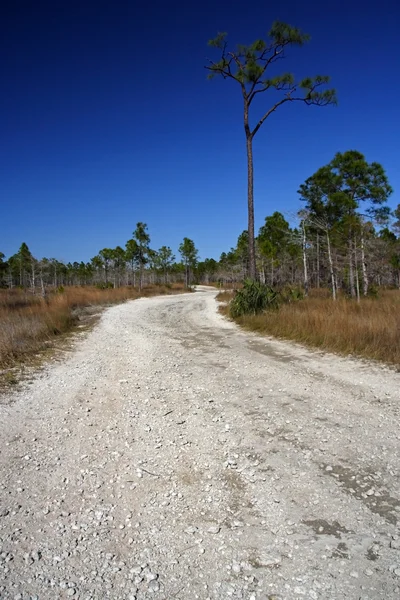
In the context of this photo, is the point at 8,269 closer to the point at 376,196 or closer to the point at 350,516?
the point at 376,196

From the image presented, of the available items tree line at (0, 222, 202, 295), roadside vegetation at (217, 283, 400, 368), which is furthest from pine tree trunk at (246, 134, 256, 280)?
tree line at (0, 222, 202, 295)

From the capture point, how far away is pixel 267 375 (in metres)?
5.44

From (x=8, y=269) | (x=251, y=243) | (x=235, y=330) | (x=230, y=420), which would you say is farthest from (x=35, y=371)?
(x=8, y=269)

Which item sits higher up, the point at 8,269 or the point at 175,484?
the point at 8,269

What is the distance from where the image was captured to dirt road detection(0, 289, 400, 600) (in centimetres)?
184

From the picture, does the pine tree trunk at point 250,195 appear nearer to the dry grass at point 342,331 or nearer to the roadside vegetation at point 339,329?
the roadside vegetation at point 339,329

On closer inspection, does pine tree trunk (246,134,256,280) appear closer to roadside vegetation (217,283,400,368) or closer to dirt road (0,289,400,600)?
roadside vegetation (217,283,400,368)

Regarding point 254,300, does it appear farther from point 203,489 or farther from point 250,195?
point 203,489

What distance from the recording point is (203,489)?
8.68 feet

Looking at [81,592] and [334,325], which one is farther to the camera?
[334,325]

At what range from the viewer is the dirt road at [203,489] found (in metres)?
1.84

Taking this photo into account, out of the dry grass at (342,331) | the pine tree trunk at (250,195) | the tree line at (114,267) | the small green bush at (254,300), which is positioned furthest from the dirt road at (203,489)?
the tree line at (114,267)

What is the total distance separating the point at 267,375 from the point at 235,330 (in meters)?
4.70

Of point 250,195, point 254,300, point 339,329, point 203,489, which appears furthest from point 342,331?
point 250,195
